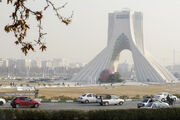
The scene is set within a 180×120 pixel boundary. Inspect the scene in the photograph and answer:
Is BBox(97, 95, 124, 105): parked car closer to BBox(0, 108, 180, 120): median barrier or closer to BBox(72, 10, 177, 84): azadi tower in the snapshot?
BBox(0, 108, 180, 120): median barrier

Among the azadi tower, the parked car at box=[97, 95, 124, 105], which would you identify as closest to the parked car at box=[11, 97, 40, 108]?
the parked car at box=[97, 95, 124, 105]

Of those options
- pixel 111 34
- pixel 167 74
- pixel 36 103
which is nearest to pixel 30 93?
pixel 36 103

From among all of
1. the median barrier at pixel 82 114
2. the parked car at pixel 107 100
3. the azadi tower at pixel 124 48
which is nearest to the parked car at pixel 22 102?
the parked car at pixel 107 100

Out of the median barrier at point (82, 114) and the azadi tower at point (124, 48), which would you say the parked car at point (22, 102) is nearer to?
the median barrier at point (82, 114)

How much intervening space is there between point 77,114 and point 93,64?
8994 cm

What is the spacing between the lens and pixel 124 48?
118688 mm

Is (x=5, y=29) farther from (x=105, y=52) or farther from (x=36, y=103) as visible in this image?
(x=105, y=52)

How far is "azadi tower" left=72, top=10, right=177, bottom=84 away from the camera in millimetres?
Answer: 101438

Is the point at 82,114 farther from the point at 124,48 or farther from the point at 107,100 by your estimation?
the point at 124,48

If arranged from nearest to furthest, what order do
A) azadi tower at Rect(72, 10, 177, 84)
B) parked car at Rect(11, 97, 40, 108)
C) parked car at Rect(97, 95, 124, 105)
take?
1. parked car at Rect(11, 97, 40, 108)
2. parked car at Rect(97, 95, 124, 105)
3. azadi tower at Rect(72, 10, 177, 84)

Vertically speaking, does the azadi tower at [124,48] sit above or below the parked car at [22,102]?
above

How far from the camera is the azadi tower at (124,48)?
101438 millimetres

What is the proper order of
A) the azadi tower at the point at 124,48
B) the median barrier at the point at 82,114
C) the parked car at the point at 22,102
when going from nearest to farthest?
the median barrier at the point at 82,114 → the parked car at the point at 22,102 → the azadi tower at the point at 124,48

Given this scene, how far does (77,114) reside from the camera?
17703 millimetres
